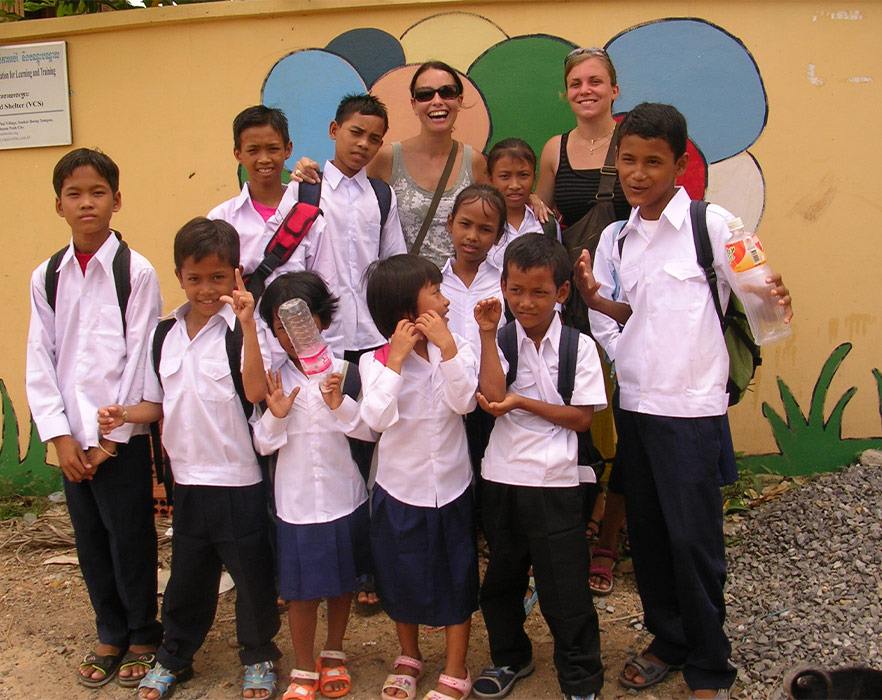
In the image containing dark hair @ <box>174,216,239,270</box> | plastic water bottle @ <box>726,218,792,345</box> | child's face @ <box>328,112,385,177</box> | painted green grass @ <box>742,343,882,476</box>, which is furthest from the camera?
painted green grass @ <box>742,343,882,476</box>

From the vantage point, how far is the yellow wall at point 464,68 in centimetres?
413

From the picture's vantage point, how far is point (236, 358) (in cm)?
276

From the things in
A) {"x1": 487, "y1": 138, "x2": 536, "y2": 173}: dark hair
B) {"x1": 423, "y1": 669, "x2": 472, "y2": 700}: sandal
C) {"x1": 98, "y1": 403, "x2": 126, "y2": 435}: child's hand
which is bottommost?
{"x1": 423, "y1": 669, "x2": 472, "y2": 700}: sandal

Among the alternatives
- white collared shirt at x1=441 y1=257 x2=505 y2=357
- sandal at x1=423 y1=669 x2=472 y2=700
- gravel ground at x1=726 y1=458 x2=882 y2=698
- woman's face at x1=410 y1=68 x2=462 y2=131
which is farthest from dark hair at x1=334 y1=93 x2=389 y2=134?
gravel ground at x1=726 y1=458 x2=882 y2=698

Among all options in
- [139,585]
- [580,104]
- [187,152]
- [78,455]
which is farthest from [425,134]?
[139,585]

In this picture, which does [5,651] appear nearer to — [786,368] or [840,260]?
[786,368]

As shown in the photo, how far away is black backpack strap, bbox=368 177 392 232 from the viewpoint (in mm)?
3359

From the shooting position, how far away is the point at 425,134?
3.56 metres

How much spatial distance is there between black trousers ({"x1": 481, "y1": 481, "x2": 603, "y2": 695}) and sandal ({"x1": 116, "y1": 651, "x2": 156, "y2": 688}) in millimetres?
1360

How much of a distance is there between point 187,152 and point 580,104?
2201mm

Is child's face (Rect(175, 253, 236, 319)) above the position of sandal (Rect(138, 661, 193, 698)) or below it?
above

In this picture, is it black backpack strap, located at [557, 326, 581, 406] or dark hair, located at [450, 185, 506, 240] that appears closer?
black backpack strap, located at [557, 326, 581, 406]

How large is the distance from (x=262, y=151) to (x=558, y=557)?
1.92 metres

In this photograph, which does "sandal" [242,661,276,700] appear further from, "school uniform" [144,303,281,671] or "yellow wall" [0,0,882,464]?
"yellow wall" [0,0,882,464]
